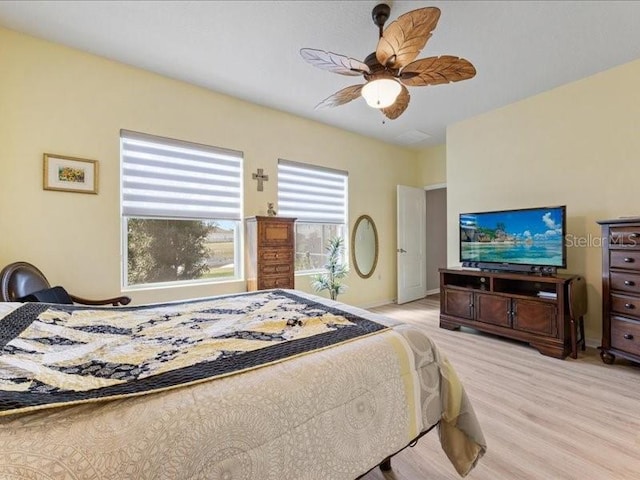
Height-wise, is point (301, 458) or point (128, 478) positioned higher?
point (128, 478)

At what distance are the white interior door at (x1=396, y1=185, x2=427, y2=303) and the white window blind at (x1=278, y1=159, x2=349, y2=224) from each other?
3.83ft

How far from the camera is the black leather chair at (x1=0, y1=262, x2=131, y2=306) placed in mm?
2118

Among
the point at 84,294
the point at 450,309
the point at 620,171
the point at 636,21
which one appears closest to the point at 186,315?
the point at 84,294

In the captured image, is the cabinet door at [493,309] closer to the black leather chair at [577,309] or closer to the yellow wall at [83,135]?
the black leather chair at [577,309]

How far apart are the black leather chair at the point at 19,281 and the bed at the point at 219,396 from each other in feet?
2.77

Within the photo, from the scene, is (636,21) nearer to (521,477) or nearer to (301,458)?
(521,477)

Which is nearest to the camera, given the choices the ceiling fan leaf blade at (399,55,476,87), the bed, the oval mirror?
the bed

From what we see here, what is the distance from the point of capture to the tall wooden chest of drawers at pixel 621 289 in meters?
2.42

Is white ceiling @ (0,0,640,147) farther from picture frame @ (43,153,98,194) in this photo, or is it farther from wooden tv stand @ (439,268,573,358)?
wooden tv stand @ (439,268,573,358)

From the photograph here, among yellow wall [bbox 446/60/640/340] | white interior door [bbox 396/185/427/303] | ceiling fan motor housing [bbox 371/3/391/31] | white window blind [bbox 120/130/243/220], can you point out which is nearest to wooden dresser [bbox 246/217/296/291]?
white window blind [bbox 120/130/243/220]

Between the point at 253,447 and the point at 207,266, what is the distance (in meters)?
2.88

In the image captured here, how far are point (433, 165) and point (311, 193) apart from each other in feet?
8.36

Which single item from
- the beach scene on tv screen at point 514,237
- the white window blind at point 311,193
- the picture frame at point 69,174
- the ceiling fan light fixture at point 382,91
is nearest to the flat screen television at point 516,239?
the beach scene on tv screen at point 514,237

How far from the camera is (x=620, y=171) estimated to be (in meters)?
2.90
